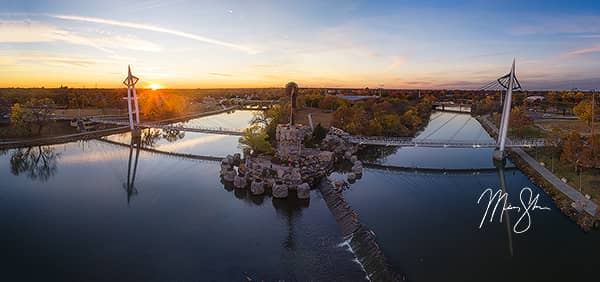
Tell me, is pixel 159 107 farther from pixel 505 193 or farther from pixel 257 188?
pixel 505 193

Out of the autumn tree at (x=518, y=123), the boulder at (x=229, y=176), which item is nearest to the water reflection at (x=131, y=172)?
the boulder at (x=229, y=176)

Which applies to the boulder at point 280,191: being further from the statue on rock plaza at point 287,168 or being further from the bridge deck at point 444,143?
the bridge deck at point 444,143

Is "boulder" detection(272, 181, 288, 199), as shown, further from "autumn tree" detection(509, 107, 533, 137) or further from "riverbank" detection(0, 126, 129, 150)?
"riverbank" detection(0, 126, 129, 150)

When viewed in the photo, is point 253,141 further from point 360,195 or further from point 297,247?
point 297,247

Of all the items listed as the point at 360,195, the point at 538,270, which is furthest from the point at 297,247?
the point at 538,270

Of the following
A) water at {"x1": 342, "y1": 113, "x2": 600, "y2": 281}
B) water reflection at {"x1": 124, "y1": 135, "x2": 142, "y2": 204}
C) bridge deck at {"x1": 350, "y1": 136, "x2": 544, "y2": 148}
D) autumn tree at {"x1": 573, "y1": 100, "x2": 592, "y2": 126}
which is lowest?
water at {"x1": 342, "y1": 113, "x2": 600, "y2": 281}

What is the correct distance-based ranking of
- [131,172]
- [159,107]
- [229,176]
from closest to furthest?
[229,176]
[131,172]
[159,107]

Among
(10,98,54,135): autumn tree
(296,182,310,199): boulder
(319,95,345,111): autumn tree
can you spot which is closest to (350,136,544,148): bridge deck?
(296,182,310,199): boulder

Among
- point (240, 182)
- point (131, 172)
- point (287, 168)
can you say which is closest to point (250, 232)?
point (240, 182)
